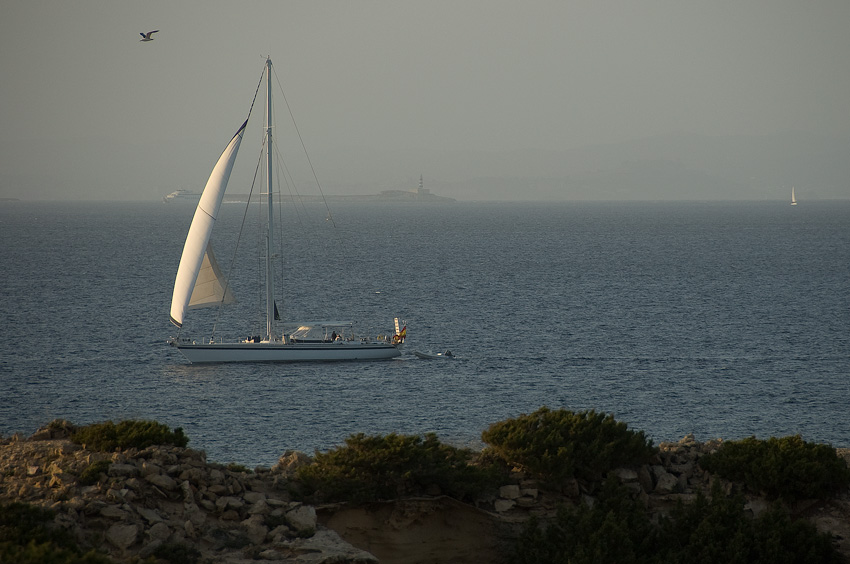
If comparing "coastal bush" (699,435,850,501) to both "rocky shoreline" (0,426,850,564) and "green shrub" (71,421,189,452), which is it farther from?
"green shrub" (71,421,189,452)

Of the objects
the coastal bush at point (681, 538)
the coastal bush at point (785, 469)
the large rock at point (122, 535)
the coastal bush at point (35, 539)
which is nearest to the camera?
the coastal bush at point (35, 539)

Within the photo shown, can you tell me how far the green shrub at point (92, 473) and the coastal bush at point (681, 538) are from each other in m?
10.3

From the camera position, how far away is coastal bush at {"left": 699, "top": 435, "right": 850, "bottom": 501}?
26344 millimetres

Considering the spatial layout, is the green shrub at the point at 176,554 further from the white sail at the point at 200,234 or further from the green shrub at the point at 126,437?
the white sail at the point at 200,234

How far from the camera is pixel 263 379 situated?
63031mm

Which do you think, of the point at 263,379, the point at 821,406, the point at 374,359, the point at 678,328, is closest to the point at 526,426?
the point at 821,406

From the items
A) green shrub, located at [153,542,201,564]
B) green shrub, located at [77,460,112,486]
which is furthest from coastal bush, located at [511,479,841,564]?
green shrub, located at [77,460,112,486]

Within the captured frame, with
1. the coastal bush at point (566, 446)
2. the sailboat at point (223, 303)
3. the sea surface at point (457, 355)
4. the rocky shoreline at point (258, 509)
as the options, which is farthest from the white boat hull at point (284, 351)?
the coastal bush at point (566, 446)

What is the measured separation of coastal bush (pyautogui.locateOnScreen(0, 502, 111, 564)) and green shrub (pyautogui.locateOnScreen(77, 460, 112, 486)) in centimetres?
230

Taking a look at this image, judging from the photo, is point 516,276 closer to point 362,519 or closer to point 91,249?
point 91,249

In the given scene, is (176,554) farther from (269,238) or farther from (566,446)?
(269,238)

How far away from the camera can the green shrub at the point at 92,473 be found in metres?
21.8

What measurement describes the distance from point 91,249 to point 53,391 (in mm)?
116296

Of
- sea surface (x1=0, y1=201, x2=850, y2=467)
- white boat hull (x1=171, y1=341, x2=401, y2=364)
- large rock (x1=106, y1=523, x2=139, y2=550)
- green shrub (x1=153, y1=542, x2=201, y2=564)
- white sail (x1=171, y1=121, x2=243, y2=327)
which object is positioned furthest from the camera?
white sail (x1=171, y1=121, x2=243, y2=327)
